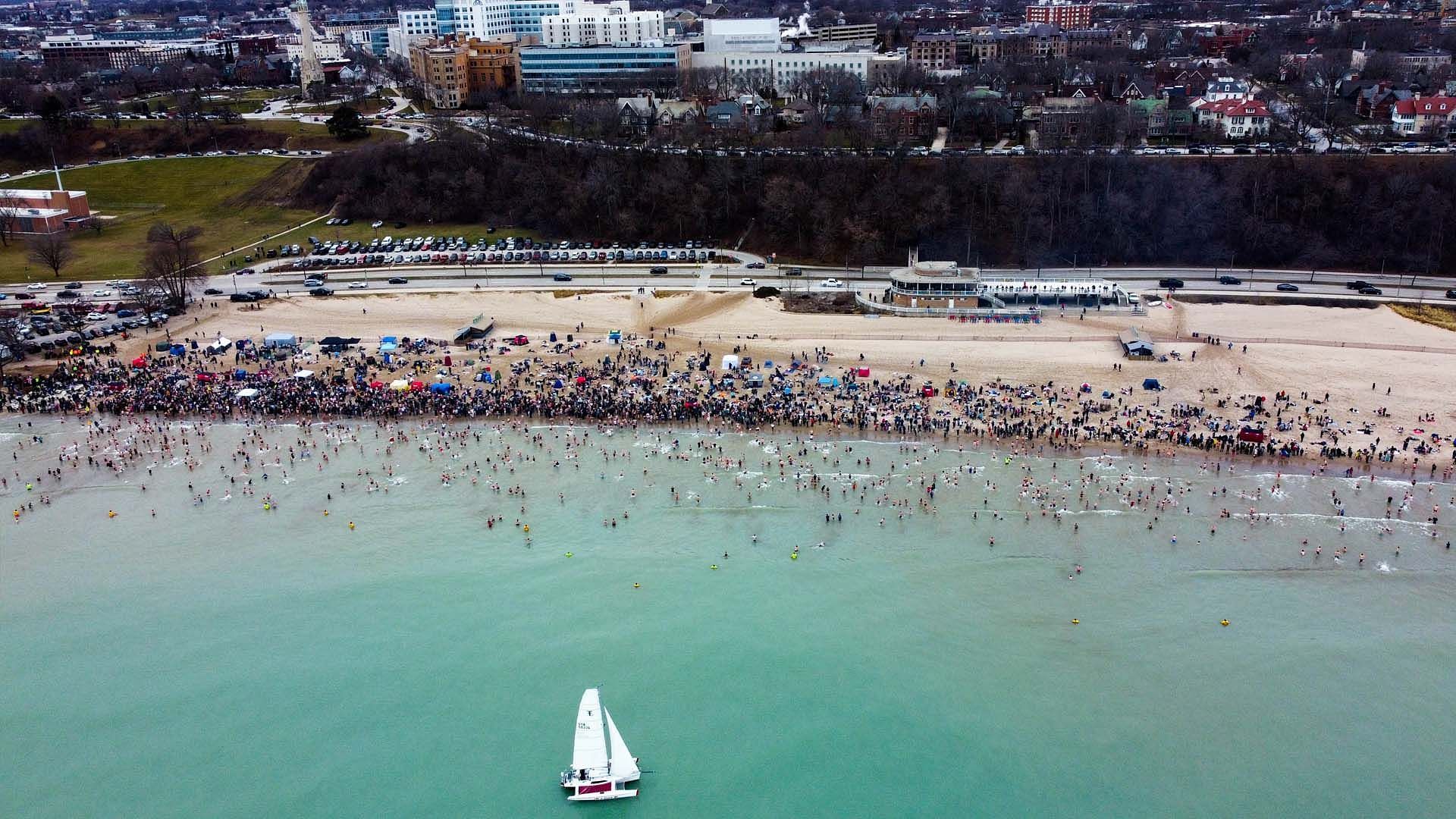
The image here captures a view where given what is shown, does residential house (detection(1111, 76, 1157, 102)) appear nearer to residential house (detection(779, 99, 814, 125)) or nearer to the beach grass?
residential house (detection(779, 99, 814, 125))

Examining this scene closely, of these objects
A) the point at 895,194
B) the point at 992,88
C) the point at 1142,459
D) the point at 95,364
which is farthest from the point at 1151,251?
the point at 95,364

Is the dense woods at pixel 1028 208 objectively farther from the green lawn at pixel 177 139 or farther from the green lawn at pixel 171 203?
the green lawn at pixel 177 139

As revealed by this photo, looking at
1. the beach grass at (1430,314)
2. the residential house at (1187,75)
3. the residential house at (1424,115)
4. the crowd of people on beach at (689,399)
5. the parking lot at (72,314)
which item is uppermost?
the residential house at (1187,75)

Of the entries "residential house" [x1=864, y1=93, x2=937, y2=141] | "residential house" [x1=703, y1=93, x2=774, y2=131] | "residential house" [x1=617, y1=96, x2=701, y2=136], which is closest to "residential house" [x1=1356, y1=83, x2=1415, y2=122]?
"residential house" [x1=864, y1=93, x2=937, y2=141]

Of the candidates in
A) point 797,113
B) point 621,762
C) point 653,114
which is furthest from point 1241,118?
point 621,762

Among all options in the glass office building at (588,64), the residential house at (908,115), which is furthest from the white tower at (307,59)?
the residential house at (908,115)

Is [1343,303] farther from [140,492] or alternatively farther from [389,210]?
[389,210]
